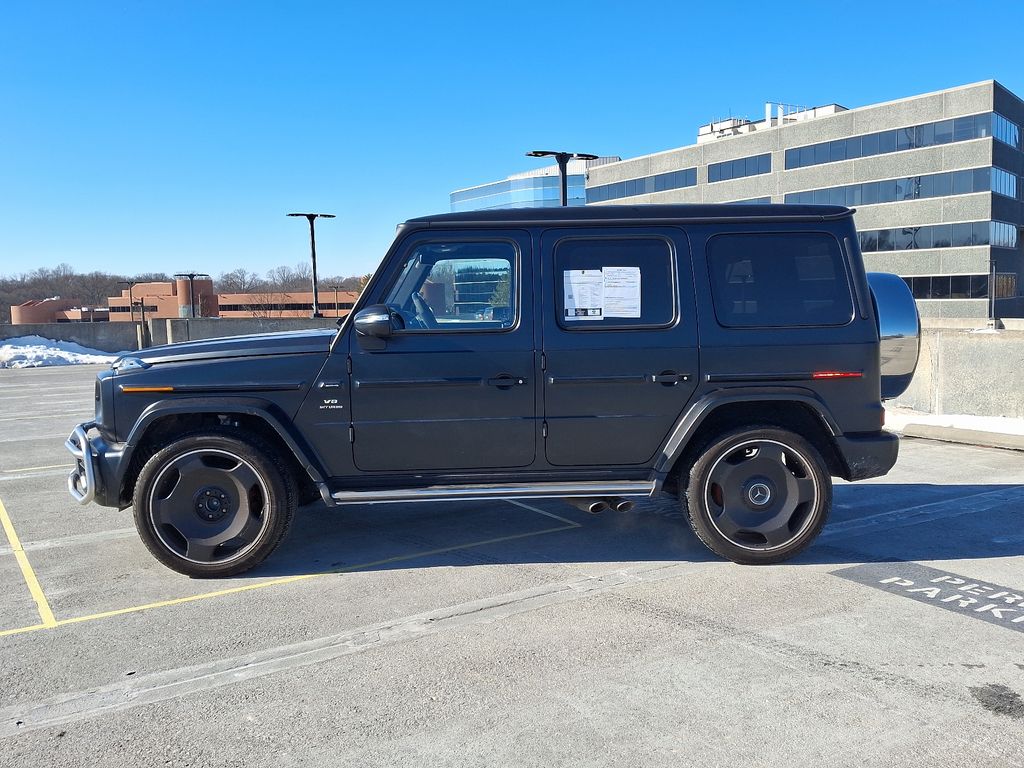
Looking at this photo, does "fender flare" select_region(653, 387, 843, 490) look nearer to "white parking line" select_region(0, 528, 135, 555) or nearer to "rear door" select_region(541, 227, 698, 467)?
"rear door" select_region(541, 227, 698, 467)

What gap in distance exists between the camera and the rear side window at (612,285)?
4941mm

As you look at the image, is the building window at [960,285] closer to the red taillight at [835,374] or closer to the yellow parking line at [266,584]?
the red taillight at [835,374]

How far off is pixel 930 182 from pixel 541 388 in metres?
58.5

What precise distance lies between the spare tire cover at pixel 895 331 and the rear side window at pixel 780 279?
278 mm

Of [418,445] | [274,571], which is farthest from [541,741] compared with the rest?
[274,571]

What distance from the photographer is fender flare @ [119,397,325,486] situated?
473cm

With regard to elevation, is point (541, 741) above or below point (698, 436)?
below

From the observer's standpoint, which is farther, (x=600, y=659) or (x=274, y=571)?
(x=274, y=571)

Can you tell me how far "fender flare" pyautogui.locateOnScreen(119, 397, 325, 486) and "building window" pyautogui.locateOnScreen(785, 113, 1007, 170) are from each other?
191ft

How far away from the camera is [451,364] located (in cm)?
483

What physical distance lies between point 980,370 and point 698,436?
7.56 m

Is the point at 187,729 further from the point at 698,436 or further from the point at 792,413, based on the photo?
the point at 792,413

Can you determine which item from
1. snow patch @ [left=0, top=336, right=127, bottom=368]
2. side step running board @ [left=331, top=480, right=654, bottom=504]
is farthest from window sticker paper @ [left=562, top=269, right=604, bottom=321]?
snow patch @ [left=0, top=336, right=127, bottom=368]

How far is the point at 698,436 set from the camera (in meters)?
5.14
